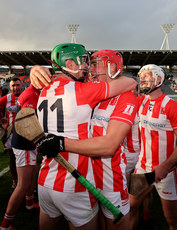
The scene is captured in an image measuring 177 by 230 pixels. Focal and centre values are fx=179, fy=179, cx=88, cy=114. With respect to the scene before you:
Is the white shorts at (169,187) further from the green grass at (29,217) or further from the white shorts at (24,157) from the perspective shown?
the white shorts at (24,157)

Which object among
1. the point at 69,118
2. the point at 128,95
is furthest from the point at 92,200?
the point at 128,95

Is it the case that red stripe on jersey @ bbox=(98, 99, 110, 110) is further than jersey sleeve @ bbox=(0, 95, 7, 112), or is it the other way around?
jersey sleeve @ bbox=(0, 95, 7, 112)

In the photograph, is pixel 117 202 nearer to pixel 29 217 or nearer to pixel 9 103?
pixel 29 217

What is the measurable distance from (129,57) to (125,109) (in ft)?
98.4

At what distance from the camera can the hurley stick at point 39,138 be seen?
1.37 meters

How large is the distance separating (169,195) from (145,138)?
804 millimetres

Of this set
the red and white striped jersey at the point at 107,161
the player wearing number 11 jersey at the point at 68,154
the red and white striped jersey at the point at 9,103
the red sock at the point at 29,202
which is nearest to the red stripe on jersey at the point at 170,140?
the red and white striped jersey at the point at 107,161

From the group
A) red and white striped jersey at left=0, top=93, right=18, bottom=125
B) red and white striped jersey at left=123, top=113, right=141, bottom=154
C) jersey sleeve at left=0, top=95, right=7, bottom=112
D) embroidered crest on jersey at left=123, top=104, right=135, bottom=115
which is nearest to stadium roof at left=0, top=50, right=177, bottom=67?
red and white striped jersey at left=0, top=93, right=18, bottom=125

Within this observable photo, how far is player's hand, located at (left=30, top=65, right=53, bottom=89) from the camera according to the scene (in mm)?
1605

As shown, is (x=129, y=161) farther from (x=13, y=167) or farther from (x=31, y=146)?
(x=13, y=167)

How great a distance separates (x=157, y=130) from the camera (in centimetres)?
251

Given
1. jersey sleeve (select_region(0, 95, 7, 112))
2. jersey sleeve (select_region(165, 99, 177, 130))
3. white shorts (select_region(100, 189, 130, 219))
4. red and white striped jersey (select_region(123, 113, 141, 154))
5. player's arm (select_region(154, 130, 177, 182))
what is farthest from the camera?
jersey sleeve (select_region(0, 95, 7, 112))

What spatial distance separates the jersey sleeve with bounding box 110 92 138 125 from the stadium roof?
91.5ft

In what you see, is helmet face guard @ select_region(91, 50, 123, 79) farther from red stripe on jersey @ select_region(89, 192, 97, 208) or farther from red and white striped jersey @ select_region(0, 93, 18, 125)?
red and white striped jersey @ select_region(0, 93, 18, 125)
